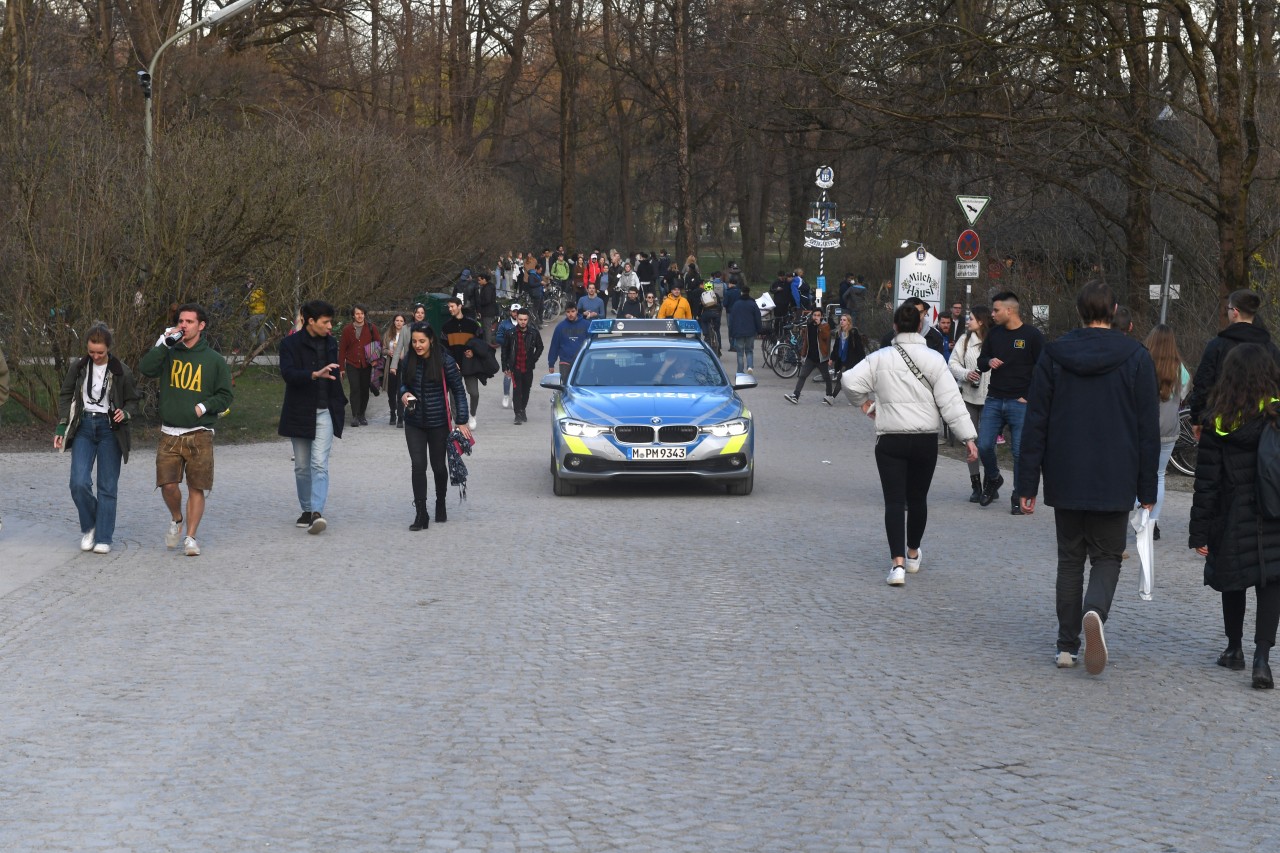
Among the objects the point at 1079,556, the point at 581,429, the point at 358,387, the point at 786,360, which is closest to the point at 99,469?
the point at 581,429

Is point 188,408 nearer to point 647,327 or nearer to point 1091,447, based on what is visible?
point 1091,447

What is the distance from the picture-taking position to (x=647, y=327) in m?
20.2

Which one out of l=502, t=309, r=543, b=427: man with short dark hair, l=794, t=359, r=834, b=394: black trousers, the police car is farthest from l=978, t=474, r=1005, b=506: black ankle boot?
l=794, t=359, r=834, b=394: black trousers

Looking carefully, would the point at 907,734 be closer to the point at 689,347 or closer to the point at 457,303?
the point at 689,347

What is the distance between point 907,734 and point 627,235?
6078cm

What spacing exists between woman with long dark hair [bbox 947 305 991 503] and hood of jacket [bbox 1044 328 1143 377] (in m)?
6.66

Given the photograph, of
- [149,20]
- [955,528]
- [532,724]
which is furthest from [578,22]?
[532,724]

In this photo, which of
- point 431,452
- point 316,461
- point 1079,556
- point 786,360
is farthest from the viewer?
point 786,360

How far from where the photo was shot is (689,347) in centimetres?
1678

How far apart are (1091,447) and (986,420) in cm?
665

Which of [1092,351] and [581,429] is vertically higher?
[1092,351]

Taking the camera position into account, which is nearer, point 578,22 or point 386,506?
point 386,506

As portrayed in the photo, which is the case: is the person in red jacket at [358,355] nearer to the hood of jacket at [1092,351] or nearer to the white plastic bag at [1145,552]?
the white plastic bag at [1145,552]

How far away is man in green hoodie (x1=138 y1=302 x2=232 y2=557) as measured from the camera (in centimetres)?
1170
